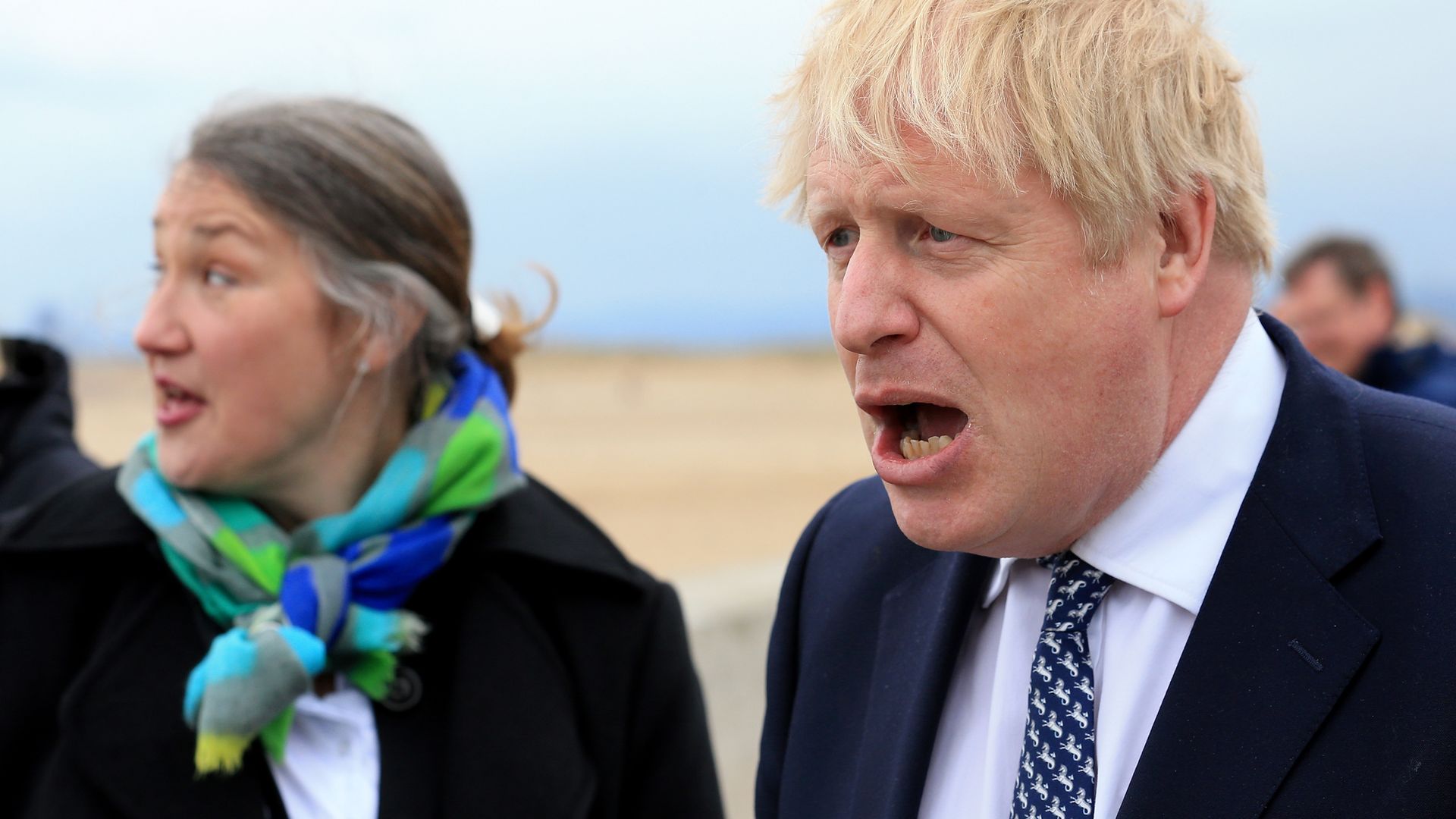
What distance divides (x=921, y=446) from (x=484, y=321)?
1.89 metres

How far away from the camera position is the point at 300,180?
3.01m

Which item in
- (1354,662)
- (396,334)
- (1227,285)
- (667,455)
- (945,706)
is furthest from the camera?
(667,455)

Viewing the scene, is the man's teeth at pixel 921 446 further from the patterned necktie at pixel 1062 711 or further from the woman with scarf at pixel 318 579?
the woman with scarf at pixel 318 579

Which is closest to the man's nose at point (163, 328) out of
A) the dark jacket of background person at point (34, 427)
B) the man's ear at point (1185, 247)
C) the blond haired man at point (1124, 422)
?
the dark jacket of background person at point (34, 427)

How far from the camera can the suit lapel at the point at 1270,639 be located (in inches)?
65.6

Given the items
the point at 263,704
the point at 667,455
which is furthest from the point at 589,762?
the point at 667,455

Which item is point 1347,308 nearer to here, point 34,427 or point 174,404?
point 174,404

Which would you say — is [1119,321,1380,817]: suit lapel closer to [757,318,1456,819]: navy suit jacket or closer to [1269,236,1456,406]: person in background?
[757,318,1456,819]: navy suit jacket

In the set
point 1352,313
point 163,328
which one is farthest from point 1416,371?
point 163,328

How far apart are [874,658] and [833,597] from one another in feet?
0.53

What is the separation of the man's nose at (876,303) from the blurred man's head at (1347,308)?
5458 millimetres

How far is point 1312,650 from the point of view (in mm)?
1695

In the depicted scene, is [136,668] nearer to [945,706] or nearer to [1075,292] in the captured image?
[945,706]

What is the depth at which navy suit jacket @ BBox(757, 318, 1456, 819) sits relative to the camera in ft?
5.28
